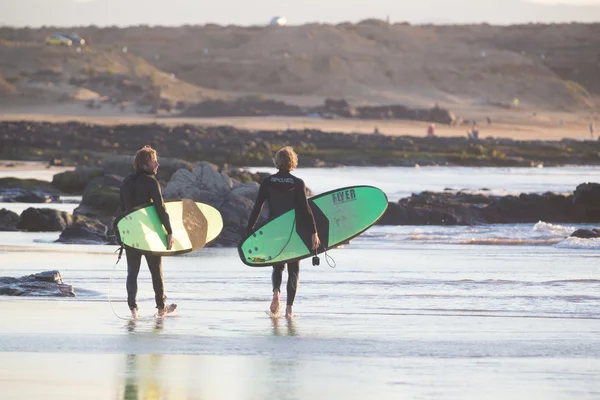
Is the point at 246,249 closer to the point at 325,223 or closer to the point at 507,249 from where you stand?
the point at 325,223

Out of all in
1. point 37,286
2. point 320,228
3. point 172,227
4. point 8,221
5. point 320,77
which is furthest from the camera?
point 320,77

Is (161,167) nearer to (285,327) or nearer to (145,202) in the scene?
(145,202)

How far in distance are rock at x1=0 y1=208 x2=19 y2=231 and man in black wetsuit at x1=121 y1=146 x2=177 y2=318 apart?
11.7 m

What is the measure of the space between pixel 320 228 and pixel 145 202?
180 cm

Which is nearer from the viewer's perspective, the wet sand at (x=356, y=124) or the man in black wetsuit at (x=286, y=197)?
the man in black wetsuit at (x=286, y=197)

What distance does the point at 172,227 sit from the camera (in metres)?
13.7

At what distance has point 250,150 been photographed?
69250 millimetres

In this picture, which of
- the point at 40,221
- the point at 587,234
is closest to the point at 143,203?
the point at 587,234

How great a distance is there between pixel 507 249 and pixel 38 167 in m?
36.3

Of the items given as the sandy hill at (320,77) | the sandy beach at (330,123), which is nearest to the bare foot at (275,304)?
the sandy beach at (330,123)

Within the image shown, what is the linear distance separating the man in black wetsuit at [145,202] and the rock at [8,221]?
11675mm

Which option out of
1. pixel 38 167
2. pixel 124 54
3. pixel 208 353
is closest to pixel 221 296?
pixel 208 353

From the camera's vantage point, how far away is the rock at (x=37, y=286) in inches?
550

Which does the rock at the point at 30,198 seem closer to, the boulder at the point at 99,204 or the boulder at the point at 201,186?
the boulder at the point at 99,204
